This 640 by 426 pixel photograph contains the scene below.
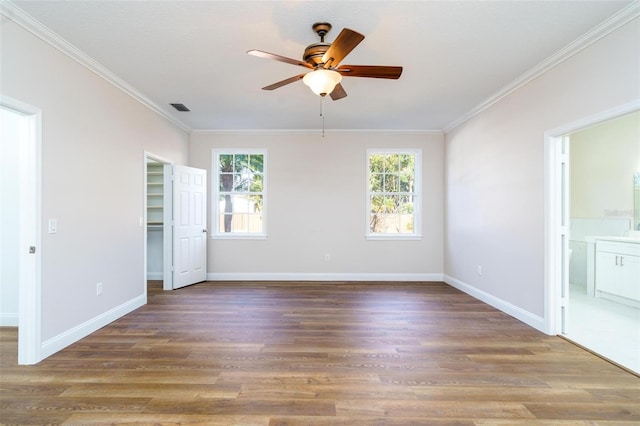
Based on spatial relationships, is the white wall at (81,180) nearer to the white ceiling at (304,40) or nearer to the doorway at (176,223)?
the white ceiling at (304,40)

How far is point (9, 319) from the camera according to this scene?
3.32 m

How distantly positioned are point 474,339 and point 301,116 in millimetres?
3768

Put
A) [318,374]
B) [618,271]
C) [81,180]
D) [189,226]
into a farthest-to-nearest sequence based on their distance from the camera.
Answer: [189,226], [618,271], [81,180], [318,374]

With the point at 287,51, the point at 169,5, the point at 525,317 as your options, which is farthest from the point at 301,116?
the point at 525,317

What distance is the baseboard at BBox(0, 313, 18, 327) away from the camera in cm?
331

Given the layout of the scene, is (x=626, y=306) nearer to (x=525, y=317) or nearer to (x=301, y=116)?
(x=525, y=317)

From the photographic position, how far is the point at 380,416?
1892 millimetres

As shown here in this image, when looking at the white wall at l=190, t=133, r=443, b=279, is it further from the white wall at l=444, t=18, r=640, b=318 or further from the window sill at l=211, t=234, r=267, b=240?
the white wall at l=444, t=18, r=640, b=318

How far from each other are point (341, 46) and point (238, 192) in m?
4.09

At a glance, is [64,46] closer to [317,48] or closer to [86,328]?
[317,48]

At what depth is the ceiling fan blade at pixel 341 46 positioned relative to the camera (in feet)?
6.41

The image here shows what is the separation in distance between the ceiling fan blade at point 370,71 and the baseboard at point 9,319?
419 centimetres

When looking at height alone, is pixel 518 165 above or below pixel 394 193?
above

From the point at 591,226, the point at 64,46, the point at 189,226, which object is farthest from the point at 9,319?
the point at 591,226
